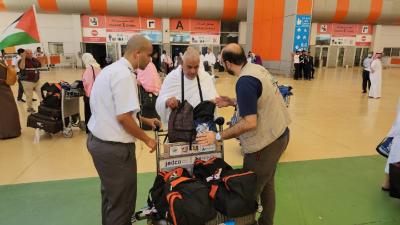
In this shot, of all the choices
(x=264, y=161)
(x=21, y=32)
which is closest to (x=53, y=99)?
(x=21, y=32)

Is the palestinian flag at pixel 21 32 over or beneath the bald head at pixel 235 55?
over

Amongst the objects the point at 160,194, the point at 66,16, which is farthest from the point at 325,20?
the point at 160,194

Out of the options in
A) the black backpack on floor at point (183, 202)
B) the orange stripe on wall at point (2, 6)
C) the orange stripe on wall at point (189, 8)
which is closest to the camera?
the black backpack on floor at point (183, 202)

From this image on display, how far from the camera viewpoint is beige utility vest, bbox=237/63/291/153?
6.68ft

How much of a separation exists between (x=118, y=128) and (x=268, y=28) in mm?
18267

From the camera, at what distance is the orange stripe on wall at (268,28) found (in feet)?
57.7

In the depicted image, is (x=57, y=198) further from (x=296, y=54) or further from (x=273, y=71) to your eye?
Answer: (x=273, y=71)

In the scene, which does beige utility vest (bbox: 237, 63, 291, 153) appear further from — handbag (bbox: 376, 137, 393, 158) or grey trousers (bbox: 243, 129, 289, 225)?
handbag (bbox: 376, 137, 393, 158)

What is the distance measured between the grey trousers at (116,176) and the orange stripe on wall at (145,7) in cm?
2152

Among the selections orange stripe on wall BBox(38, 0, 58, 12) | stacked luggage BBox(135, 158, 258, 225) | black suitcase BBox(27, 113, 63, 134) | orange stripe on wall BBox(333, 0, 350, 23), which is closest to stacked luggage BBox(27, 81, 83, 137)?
black suitcase BBox(27, 113, 63, 134)

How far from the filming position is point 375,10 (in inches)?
922

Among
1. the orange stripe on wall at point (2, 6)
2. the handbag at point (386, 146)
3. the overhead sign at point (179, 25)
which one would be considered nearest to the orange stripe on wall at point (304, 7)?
the overhead sign at point (179, 25)

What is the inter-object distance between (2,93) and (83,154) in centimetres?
198

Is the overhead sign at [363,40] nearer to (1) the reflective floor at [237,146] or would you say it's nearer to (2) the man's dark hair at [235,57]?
(1) the reflective floor at [237,146]
